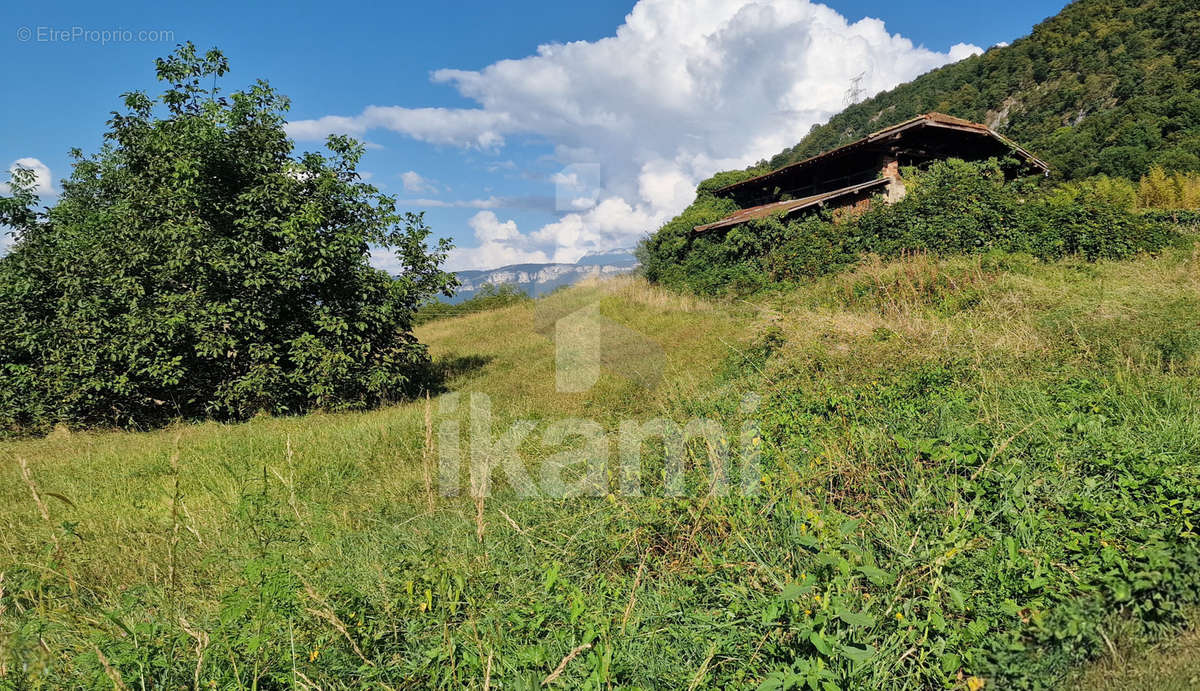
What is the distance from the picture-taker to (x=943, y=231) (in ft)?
41.2

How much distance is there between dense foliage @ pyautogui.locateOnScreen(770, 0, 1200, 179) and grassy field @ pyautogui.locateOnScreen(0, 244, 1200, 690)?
27285 mm

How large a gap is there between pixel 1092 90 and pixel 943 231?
3609 cm

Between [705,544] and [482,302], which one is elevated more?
[482,302]

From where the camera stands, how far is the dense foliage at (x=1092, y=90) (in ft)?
82.7

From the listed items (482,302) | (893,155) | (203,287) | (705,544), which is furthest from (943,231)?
(482,302)

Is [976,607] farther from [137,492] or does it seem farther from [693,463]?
[137,492]

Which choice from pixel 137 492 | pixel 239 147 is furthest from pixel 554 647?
pixel 239 147

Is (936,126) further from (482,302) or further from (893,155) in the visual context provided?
(482,302)

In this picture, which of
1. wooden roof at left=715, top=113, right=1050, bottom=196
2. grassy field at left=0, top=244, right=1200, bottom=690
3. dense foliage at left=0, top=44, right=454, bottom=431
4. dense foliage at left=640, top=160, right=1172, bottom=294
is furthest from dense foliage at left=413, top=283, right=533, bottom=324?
grassy field at left=0, top=244, right=1200, bottom=690

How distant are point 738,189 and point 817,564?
2527cm

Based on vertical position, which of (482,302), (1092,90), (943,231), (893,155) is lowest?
(943,231)

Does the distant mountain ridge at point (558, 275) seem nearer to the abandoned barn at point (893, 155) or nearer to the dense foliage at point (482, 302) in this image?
the dense foliage at point (482, 302)

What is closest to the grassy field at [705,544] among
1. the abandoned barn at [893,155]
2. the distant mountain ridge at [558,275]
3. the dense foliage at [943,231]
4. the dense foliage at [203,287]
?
the dense foliage at [203,287]

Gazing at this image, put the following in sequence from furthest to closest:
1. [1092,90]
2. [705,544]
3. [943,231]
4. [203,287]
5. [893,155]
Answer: [1092,90] → [893,155] → [943,231] → [203,287] → [705,544]
